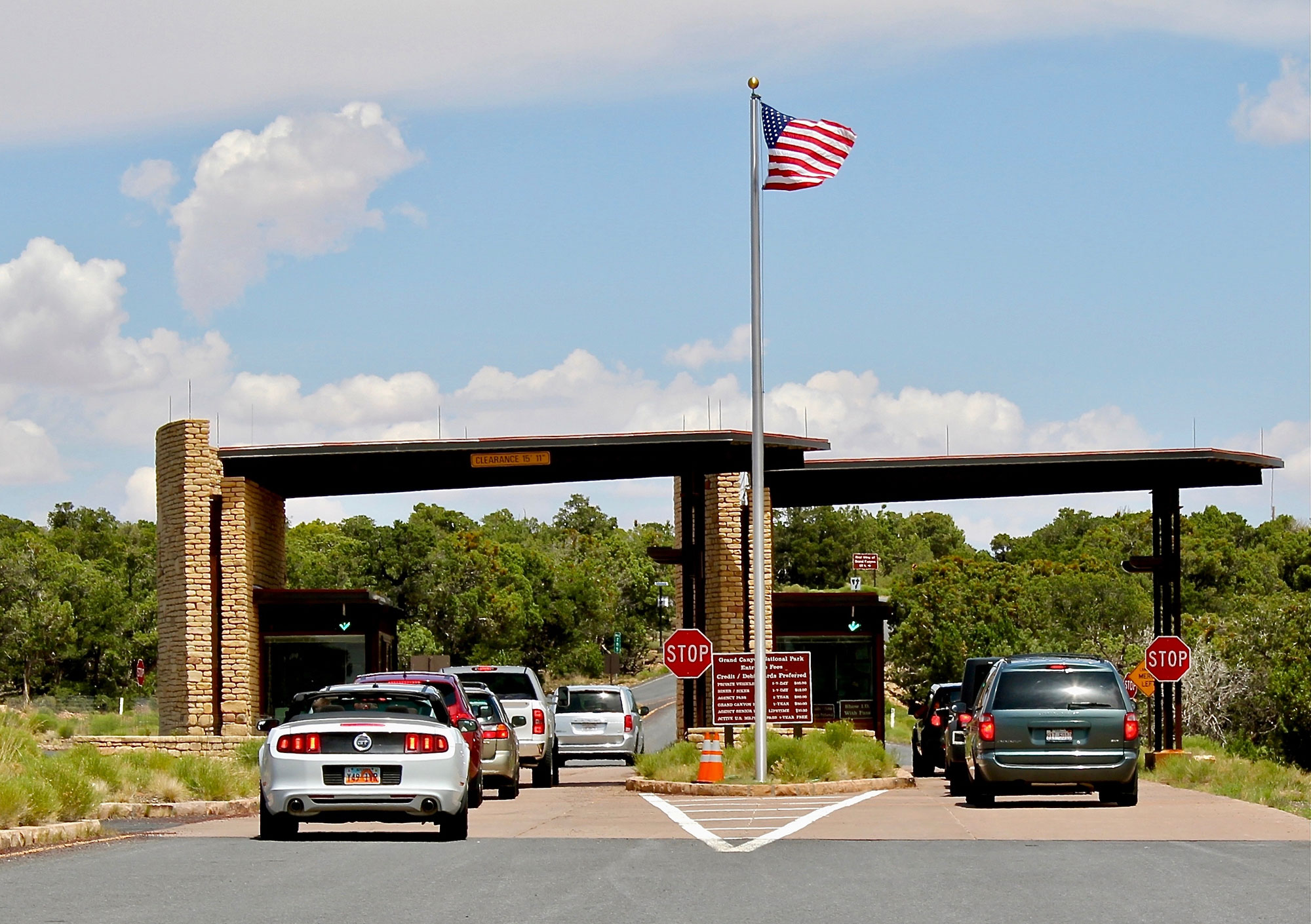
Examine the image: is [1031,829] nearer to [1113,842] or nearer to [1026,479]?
[1113,842]

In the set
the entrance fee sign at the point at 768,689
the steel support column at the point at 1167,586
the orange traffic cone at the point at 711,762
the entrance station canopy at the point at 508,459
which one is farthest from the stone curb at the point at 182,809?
the steel support column at the point at 1167,586

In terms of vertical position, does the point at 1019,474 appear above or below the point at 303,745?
above

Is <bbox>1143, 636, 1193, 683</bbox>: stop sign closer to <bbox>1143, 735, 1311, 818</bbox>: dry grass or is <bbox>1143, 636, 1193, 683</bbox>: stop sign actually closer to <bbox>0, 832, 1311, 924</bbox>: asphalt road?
<bbox>1143, 735, 1311, 818</bbox>: dry grass

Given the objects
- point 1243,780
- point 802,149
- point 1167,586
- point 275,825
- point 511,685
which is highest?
point 802,149

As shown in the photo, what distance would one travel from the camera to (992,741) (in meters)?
21.3

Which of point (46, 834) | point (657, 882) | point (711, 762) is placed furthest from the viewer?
point (711, 762)

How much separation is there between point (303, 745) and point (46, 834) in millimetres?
2379

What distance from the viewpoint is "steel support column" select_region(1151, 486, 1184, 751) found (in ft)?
122

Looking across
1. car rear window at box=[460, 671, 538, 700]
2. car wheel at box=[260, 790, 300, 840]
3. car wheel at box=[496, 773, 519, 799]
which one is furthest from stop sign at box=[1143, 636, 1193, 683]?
car wheel at box=[260, 790, 300, 840]

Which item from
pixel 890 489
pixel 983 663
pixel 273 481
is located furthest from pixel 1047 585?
pixel 983 663

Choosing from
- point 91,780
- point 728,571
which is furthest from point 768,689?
point 91,780

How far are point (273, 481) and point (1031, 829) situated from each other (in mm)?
25428

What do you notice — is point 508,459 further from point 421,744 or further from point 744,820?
point 421,744

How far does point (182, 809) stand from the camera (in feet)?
69.9
